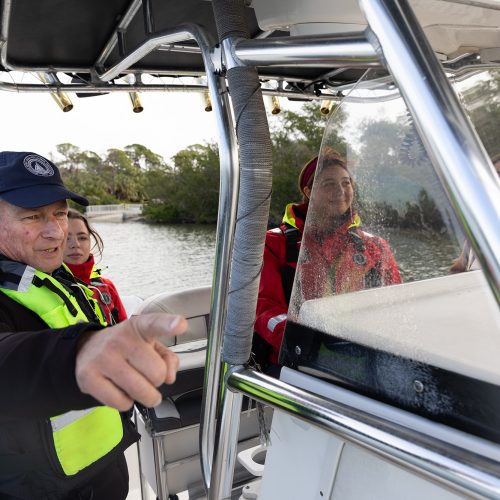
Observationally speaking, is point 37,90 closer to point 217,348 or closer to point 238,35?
point 238,35

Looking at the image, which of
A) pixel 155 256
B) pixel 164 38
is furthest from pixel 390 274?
pixel 155 256

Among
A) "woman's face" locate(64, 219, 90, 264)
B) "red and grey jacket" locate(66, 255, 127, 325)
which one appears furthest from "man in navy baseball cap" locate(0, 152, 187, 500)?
"woman's face" locate(64, 219, 90, 264)

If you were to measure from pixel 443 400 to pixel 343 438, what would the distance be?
0.17m

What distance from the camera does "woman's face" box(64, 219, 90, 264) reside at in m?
3.12

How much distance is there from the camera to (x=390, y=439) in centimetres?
69

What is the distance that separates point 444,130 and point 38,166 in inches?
50.9

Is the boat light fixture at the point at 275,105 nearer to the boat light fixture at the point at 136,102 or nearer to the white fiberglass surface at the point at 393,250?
the boat light fixture at the point at 136,102

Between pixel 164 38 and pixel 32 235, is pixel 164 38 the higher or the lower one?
the higher one

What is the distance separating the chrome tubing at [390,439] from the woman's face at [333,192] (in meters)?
0.37

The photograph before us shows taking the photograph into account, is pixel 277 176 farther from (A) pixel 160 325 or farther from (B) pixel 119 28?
(A) pixel 160 325

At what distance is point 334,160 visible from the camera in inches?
40.4

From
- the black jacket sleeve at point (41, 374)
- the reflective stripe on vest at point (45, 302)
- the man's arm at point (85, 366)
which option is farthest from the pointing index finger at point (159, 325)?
the reflective stripe on vest at point (45, 302)

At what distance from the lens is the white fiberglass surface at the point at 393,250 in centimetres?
77

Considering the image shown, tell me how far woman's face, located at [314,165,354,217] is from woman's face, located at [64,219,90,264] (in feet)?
7.92
